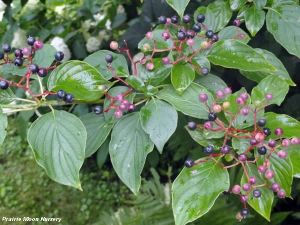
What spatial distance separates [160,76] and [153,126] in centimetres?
11

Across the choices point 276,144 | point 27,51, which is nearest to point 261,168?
point 276,144

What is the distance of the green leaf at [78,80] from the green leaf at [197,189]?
0.75 ft

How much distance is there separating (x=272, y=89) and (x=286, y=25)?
22 centimetres

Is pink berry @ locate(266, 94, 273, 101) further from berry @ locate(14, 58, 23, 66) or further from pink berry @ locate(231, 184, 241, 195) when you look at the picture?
berry @ locate(14, 58, 23, 66)

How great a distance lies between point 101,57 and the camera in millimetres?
967

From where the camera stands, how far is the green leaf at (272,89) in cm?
87

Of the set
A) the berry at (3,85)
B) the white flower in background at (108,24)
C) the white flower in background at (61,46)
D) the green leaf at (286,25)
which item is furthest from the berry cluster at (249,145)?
the white flower in background at (108,24)

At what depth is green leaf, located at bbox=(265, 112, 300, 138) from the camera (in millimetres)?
841

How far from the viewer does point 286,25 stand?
1.02 m

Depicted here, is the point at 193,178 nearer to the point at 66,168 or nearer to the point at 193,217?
the point at 193,217

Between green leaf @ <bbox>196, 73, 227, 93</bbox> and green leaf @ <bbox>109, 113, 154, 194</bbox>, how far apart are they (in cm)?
15

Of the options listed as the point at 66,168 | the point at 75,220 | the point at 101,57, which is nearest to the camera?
the point at 66,168

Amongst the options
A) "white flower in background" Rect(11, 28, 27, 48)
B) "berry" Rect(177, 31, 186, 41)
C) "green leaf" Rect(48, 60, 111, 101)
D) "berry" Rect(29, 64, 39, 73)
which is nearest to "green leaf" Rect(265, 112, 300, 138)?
"berry" Rect(177, 31, 186, 41)

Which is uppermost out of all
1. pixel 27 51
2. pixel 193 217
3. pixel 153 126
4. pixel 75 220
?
pixel 27 51
